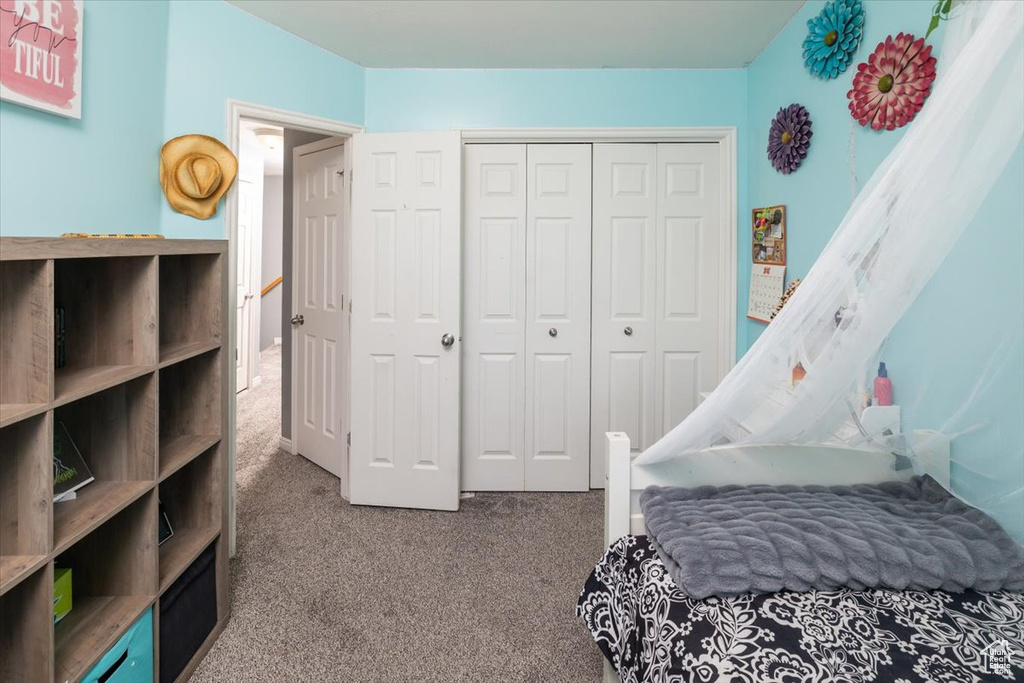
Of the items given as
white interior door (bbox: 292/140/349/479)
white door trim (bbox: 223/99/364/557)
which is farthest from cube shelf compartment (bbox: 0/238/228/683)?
white interior door (bbox: 292/140/349/479)

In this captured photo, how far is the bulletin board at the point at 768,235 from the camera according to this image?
277cm

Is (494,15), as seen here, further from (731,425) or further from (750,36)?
(731,425)

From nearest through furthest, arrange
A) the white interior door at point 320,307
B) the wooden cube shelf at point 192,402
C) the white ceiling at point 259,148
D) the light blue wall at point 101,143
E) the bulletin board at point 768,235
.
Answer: the light blue wall at point 101,143, the wooden cube shelf at point 192,402, the bulletin board at point 768,235, the white interior door at point 320,307, the white ceiling at point 259,148

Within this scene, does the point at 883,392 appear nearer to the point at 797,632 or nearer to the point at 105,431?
the point at 797,632

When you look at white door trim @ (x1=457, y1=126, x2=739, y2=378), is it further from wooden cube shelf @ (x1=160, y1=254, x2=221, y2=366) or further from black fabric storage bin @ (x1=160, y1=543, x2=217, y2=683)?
black fabric storage bin @ (x1=160, y1=543, x2=217, y2=683)

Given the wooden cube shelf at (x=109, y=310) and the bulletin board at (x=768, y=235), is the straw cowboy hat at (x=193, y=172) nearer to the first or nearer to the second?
the wooden cube shelf at (x=109, y=310)

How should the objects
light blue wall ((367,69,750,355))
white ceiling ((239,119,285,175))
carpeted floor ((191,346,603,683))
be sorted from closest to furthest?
carpeted floor ((191,346,603,683)) < light blue wall ((367,69,750,355)) < white ceiling ((239,119,285,175))

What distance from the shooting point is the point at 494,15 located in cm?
258

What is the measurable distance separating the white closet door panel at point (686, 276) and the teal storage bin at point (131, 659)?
101 inches

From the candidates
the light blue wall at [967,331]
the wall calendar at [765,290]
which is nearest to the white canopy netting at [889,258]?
the light blue wall at [967,331]

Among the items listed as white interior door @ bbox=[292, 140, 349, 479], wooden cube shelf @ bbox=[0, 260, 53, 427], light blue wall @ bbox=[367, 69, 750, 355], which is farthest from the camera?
white interior door @ bbox=[292, 140, 349, 479]

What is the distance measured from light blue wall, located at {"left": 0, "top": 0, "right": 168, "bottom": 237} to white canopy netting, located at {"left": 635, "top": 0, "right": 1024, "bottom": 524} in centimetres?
196

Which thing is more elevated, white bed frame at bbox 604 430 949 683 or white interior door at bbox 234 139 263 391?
white interior door at bbox 234 139 263 391

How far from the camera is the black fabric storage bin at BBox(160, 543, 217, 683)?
174 centimetres
